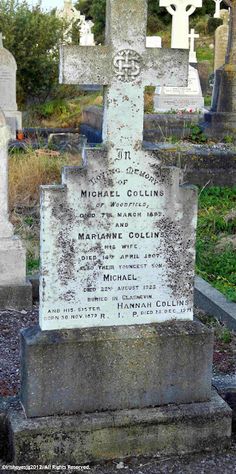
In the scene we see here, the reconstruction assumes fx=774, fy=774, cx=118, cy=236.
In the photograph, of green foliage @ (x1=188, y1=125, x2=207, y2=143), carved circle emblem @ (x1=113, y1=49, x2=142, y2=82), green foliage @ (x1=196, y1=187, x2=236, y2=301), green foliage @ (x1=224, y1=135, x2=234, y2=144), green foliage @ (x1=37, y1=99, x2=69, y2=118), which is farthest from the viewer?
green foliage @ (x1=37, y1=99, x2=69, y2=118)

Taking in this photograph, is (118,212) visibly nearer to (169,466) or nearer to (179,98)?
(169,466)

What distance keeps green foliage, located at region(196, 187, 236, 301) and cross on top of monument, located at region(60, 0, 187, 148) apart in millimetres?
2731

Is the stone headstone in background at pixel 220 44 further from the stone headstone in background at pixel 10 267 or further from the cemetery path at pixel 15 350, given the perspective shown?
the cemetery path at pixel 15 350

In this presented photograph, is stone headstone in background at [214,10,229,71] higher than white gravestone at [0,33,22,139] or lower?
higher

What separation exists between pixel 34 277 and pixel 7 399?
2.73m

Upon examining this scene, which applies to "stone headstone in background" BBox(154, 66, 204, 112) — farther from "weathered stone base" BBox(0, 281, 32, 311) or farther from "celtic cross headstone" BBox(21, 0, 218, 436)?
"celtic cross headstone" BBox(21, 0, 218, 436)

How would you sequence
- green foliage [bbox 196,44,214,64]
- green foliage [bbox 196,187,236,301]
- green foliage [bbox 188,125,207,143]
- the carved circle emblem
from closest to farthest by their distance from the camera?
the carved circle emblem < green foliage [bbox 196,187,236,301] < green foliage [bbox 188,125,207,143] < green foliage [bbox 196,44,214,64]

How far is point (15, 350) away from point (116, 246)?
1.80 meters

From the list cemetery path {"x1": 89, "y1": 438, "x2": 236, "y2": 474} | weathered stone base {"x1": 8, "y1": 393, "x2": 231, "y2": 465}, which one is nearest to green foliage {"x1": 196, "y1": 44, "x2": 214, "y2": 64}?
weathered stone base {"x1": 8, "y1": 393, "x2": 231, "y2": 465}

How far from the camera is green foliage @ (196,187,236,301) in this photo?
7.00 m

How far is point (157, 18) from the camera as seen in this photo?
4172 centimetres

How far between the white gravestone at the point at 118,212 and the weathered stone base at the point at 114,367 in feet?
0.36

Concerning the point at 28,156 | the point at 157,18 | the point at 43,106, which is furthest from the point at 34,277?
the point at 157,18

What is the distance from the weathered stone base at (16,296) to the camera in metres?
6.50
